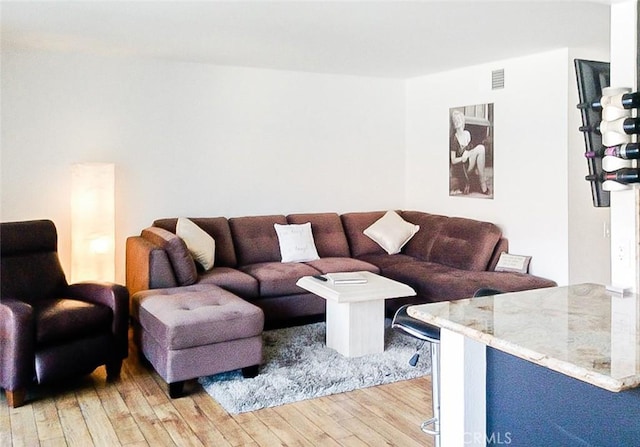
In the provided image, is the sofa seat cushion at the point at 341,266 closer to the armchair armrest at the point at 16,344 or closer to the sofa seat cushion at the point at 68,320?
the sofa seat cushion at the point at 68,320

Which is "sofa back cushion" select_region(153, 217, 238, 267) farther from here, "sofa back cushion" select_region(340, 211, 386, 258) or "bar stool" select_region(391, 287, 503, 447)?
"bar stool" select_region(391, 287, 503, 447)

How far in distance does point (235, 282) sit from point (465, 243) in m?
2.13

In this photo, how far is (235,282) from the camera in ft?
15.5

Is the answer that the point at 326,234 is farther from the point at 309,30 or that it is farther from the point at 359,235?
the point at 309,30

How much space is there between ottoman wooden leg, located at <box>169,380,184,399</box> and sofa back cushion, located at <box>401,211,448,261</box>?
115 inches

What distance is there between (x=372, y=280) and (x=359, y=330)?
48 cm

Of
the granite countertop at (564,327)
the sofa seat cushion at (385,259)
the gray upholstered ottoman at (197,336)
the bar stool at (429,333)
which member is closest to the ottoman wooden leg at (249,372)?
the gray upholstered ottoman at (197,336)

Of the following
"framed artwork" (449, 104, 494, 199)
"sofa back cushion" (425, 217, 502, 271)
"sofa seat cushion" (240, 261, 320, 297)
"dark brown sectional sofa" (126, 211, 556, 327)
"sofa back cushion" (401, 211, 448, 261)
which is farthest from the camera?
"sofa back cushion" (401, 211, 448, 261)

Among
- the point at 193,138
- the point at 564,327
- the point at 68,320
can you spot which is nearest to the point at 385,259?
the point at 193,138

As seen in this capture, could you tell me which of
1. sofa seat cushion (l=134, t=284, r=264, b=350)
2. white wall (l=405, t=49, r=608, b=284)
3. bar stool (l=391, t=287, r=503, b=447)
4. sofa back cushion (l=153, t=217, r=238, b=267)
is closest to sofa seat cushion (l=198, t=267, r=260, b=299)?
sofa back cushion (l=153, t=217, r=238, b=267)

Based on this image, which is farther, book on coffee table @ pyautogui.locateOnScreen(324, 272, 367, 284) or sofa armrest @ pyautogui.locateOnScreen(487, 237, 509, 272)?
sofa armrest @ pyautogui.locateOnScreen(487, 237, 509, 272)

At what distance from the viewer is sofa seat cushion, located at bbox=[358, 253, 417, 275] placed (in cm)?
550

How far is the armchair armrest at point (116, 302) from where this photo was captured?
3.79 metres

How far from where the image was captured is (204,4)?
3451mm
